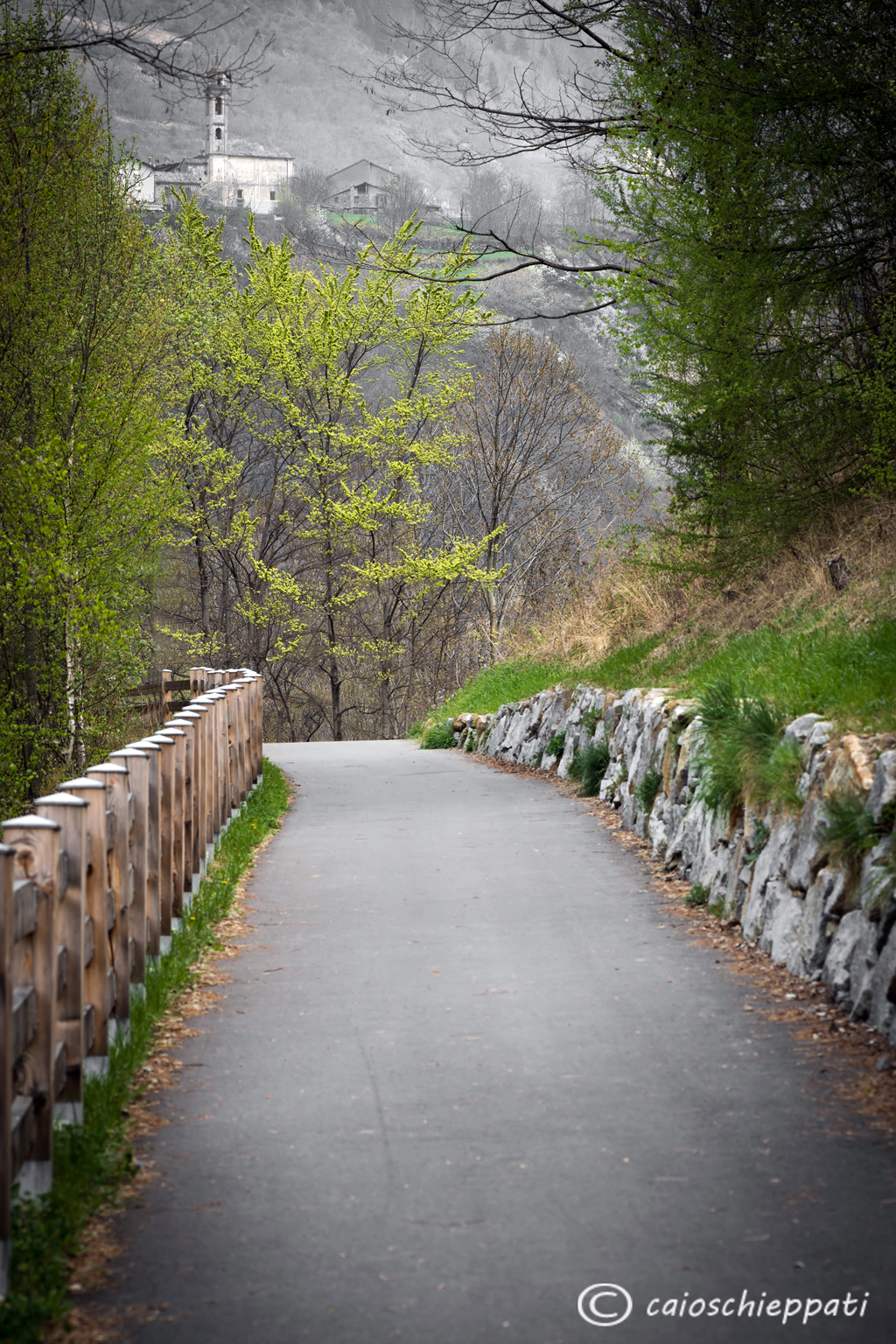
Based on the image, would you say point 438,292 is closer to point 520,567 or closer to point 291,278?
point 291,278

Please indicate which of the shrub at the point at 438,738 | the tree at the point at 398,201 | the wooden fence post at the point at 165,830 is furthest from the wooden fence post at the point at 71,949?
the tree at the point at 398,201

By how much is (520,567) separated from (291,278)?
10000 mm

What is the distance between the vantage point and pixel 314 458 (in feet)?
102

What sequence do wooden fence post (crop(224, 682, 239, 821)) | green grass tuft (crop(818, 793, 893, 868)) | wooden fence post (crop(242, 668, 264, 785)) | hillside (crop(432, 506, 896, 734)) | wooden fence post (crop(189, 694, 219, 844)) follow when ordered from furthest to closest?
wooden fence post (crop(242, 668, 264, 785)) < wooden fence post (crop(224, 682, 239, 821)) < wooden fence post (crop(189, 694, 219, 844)) < hillside (crop(432, 506, 896, 734)) < green grass tuft (crop(818, 793, 893, 868))

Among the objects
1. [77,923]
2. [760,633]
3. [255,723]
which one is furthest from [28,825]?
[255,723]

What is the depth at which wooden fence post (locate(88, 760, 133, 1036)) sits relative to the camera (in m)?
5.00

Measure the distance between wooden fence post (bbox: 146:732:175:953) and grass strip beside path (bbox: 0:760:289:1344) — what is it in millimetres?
133

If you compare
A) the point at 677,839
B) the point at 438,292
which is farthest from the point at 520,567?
the point at 677,839

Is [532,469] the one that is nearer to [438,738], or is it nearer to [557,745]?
[438,738]

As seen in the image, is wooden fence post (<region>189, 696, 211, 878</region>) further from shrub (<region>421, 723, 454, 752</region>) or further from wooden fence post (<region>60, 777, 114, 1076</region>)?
shrub (<region>421, 723, 454, 752</region>)

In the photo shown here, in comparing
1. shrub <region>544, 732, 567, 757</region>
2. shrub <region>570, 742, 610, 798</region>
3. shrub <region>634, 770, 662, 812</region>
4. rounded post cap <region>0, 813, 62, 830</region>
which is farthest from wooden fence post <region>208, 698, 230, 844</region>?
rounded post cap <region>0, 813, 62, 830</region>

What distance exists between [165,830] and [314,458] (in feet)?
83.7

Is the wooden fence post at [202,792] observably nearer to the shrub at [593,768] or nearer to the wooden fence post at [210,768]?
the wooden fence post at [210,768]

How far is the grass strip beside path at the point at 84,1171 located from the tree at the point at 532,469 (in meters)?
24.0
